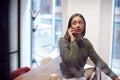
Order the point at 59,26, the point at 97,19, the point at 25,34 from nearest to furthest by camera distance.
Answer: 1. the point at 97,19
2. the point at 59,26
3. the point at 25,34

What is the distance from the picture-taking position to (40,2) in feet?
12.9

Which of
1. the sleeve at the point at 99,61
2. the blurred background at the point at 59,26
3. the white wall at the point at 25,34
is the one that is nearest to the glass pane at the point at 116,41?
the blurred background at the point at 59,26

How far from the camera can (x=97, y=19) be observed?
9.84 ft

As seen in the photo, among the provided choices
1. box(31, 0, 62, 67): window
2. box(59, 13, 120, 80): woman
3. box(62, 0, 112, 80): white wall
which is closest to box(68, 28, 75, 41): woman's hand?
box(59, 13, 120, 80): woman

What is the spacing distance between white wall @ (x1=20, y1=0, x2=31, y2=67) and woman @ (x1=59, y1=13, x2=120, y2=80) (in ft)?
7.99

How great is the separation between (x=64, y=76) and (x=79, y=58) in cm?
20

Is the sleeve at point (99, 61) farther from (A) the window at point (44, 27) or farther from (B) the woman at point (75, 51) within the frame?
(A) the window at point (44, 27)

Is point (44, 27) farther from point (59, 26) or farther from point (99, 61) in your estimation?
point (99, 61)

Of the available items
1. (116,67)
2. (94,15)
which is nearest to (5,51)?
(94,15)

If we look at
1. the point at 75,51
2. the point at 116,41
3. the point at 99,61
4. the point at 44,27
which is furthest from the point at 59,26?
the point at 75,51

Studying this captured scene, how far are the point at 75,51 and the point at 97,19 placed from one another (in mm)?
1603

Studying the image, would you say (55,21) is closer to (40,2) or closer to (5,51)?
(40,2)

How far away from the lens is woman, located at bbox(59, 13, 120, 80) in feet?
5.00

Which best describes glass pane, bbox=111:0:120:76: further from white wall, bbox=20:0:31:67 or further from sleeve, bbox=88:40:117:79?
white wall, bbox=20:0:31:67
